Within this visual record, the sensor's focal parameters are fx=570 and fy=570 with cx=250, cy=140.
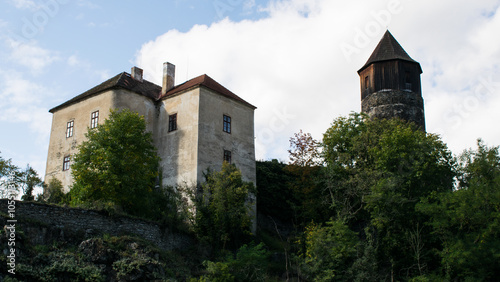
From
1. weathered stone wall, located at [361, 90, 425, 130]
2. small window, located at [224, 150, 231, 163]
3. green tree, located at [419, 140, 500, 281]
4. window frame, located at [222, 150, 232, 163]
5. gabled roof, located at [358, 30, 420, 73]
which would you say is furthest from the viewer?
gabled roof, located at [358, 30, 420, 73]

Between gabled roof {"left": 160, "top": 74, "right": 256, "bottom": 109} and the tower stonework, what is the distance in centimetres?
1195

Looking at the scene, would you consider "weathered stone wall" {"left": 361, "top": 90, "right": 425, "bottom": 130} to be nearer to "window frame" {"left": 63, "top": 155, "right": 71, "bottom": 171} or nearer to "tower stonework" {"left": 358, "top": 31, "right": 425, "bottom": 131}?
"tower stonework" {"left": 358, "top": 31, "right": 425, "bottom": 131}

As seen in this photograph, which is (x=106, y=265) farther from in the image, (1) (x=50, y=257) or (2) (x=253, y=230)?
(2) (x=253, y=230)

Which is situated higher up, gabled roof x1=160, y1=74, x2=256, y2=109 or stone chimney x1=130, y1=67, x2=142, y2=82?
stone chimney x1=130, y1=67, x2=142, y2=82

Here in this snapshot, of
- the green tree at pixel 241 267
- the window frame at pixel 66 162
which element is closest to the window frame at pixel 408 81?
the green tree at pixel 241 267

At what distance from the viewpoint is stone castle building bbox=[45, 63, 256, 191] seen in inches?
1382

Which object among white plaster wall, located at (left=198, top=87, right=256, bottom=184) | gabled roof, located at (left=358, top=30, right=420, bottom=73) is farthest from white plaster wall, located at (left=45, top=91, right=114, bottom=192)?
gabled roof, located at (left=358, top=30, right=420, bottom=73)

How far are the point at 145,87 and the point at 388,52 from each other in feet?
69.4

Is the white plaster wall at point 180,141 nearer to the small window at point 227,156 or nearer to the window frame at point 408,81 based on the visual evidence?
the small window at point 227,156

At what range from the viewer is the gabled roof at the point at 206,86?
36.8 m

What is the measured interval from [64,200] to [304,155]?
54.7 feet

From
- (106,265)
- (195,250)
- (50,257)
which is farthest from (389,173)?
(50,257)

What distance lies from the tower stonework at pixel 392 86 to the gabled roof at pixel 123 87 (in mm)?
17592

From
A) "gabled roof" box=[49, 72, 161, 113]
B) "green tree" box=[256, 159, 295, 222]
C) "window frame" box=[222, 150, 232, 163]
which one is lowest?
"green tree" box=[256, 159, 295, 222]
